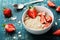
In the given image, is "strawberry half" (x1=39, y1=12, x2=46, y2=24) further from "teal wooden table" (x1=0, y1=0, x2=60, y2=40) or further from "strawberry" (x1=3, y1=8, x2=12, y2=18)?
"strawberry" (x1=3, y1=8, x2=12, y2=18)

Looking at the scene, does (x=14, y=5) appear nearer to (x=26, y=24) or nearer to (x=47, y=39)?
(x=26, y=24)

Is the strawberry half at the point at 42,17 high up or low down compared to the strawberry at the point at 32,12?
down

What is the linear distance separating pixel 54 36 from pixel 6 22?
0.26 metres

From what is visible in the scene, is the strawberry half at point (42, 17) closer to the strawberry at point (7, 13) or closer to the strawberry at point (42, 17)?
the strawberry at point (42, 17)

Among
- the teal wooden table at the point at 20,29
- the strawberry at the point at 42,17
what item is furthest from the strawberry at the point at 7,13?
the strawberry at the point at 42,17

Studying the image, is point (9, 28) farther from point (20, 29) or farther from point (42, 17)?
point (42, 17)

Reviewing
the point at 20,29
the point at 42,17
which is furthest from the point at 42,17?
the point at 20,29

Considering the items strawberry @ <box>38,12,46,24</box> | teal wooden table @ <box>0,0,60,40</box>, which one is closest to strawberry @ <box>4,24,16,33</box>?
teal wooden table @ <box>0,0,60,40</box>

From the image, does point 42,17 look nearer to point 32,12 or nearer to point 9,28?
point 32,12

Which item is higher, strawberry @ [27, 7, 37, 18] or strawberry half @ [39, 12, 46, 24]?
strawberry @ [27, 7, 37, 18]

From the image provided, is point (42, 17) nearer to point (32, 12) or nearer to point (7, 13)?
point (32, 12)

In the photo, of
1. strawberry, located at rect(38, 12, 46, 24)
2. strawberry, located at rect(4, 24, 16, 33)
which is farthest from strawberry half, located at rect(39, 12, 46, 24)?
strawberry, located at rect(4, 24, 16, 33)

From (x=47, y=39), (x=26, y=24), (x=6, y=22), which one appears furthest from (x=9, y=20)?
(x=47, y=39)

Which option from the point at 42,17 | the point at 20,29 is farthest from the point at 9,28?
the point at 42,17
